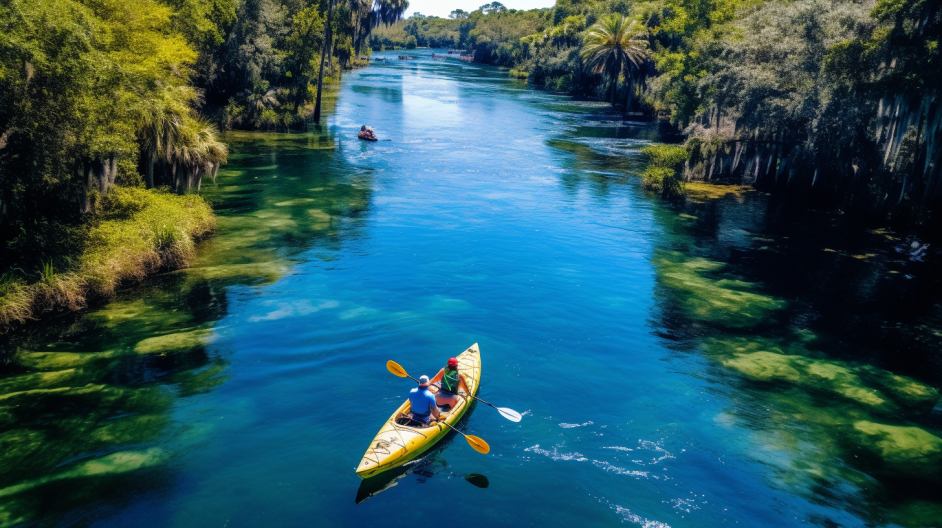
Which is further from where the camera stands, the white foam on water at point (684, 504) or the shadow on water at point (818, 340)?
the shadow on water at point (818, 340)

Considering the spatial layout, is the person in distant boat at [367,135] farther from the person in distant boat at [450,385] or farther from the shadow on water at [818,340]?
the person in distant boat at [450,385]

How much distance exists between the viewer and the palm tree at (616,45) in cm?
7262

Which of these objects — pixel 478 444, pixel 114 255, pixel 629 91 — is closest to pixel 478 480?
pixel 478 444

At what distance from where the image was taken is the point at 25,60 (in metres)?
17.2

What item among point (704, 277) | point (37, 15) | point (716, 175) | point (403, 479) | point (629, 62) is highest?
point (629, 62)

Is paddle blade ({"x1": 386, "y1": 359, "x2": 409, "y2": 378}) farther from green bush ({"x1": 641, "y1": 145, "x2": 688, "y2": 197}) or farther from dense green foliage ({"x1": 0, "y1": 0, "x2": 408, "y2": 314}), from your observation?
green bush ({"x1": 641, "y1": 145, "x2": 688, "y2": 197})

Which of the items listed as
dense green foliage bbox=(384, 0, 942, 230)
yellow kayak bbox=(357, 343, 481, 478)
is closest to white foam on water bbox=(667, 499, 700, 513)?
yellow kayak bbox=(357, 343, 481, 478)

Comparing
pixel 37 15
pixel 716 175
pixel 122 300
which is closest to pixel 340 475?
pixel 122 300

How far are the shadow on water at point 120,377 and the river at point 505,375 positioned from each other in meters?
0.07

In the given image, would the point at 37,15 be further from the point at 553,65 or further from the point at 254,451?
the point at 553,65

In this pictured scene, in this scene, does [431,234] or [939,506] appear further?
[431,234]

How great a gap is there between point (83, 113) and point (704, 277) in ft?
76.8

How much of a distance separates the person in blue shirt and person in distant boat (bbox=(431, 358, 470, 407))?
3.79 feet

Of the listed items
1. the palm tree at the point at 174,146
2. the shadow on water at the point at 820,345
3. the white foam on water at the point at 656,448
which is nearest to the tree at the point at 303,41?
the palm tree at the point at 174,146
